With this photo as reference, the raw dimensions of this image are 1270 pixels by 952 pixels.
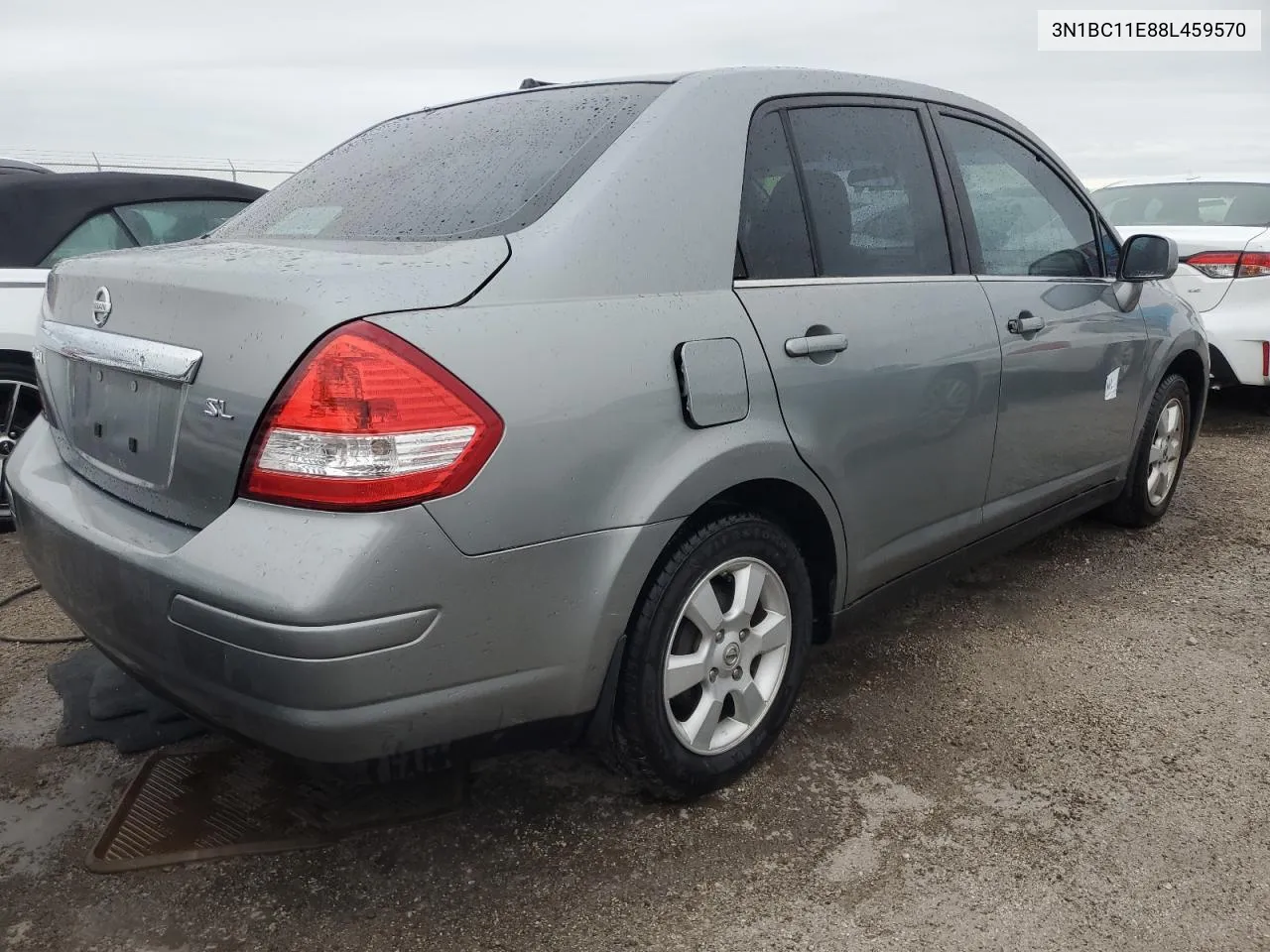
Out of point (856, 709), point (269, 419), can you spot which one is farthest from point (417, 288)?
point (856, 709)

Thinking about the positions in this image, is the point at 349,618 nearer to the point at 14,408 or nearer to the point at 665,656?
the point at 665,656

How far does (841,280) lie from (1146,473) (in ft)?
7.44

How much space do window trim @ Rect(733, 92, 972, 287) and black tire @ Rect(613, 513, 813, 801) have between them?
1.85 feet

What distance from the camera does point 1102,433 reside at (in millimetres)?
3635

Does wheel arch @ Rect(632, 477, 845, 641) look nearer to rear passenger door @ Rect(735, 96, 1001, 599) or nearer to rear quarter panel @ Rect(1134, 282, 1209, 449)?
rear passenger door @ Rect(735, 96, 1001, 599)

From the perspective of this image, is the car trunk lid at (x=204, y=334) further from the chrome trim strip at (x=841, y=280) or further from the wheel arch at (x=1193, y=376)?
the wheel arch at (x=1193, y=376)

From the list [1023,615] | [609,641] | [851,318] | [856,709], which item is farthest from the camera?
[1023,615]

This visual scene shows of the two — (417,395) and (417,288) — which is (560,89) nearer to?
(417,288)

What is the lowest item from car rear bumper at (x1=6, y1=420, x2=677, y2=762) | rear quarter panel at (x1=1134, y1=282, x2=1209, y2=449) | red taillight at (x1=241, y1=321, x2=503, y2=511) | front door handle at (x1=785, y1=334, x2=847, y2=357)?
rear quarter panel at (x1=1134, y1=282, x2=1209, y2=449)

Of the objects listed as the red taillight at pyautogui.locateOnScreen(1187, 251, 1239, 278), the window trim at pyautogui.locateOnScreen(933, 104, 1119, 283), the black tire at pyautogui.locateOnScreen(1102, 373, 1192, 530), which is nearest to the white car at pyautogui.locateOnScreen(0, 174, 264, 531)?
the window trim at pyautogui.locateOnScreen(933, 104, 1119, 283)

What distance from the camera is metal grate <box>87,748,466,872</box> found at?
227 cm

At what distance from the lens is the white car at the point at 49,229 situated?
4.20 metres

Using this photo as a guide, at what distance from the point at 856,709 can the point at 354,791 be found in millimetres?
1330

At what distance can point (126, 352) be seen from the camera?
202 centimetres
